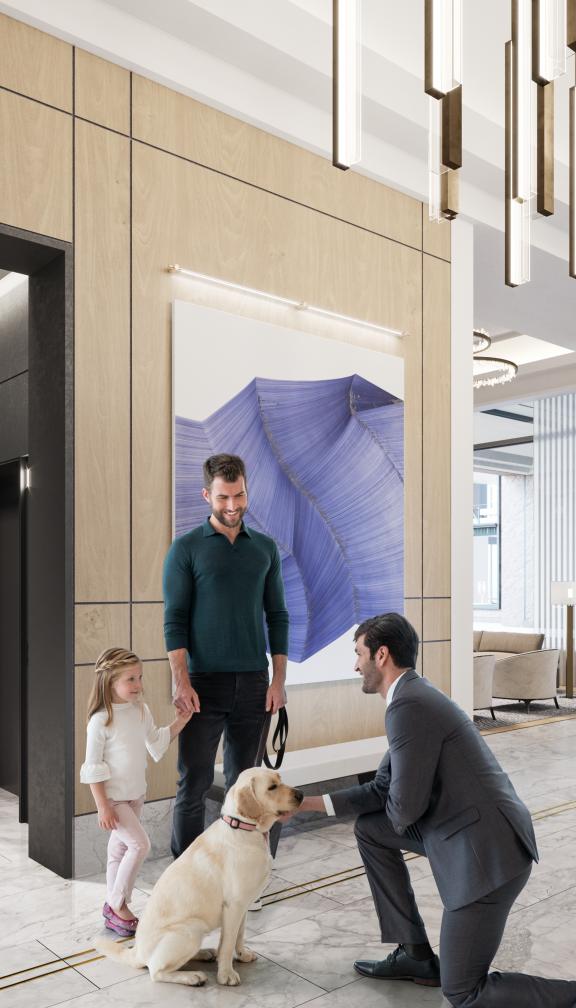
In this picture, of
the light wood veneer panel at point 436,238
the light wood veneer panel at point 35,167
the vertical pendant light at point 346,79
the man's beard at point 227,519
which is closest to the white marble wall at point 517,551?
the light wood veneer panel at point 436,238

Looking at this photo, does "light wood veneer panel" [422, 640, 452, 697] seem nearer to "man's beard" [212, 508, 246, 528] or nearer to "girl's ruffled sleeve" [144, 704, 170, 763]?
"man's beard" [212, 508, 246, 528]

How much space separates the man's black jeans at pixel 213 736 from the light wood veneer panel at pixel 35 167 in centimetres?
210

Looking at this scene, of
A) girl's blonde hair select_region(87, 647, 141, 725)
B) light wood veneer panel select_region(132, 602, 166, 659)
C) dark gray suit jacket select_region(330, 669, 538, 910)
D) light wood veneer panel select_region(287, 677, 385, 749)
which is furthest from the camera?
light wood veneer panel select_region(287, 677, 385, 749)

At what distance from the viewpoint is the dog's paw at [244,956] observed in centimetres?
296

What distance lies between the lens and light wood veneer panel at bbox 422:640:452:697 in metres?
5.50

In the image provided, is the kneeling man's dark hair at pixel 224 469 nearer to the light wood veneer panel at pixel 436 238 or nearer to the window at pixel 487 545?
the light wood veneer panel at pixel 436 238

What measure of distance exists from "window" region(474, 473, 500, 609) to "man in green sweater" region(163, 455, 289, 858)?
13425 mm

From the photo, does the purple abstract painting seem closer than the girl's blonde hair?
No

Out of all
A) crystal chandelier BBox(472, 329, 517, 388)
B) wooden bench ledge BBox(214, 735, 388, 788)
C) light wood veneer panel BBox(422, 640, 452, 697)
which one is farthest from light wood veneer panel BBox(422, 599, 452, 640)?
crystal chandelier BBox(472, 329, 517, 388)

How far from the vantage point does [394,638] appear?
8.79ft

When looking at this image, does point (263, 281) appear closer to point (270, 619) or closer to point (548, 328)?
point (270, 619)

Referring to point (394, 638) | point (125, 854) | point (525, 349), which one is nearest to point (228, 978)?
point (125, 854)

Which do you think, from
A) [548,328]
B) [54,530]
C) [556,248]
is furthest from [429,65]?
[548,328]

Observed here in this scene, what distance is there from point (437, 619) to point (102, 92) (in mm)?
3536
